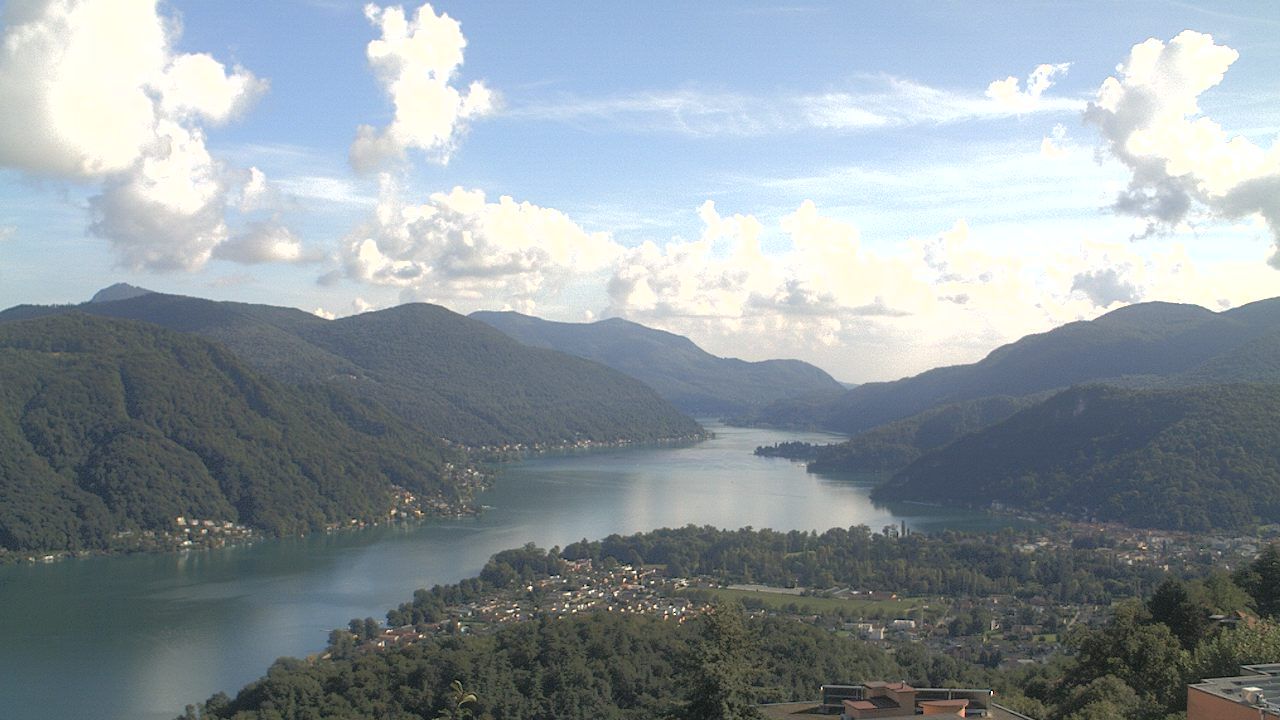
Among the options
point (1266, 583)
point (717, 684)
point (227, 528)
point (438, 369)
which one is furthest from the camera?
point (438, 369)

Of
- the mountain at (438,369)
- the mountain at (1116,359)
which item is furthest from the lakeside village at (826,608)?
the mountain at (438,369)

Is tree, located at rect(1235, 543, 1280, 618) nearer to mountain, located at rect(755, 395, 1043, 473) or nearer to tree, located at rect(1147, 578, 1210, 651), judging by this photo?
tree, located at rect(1147, 578, 1210, 651)

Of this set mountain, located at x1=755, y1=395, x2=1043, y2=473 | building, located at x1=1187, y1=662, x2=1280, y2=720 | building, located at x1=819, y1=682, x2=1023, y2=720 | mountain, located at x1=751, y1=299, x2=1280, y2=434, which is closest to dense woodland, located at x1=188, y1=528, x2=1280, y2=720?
building, located at x1=819, y1=682, x2=1023, y2=720

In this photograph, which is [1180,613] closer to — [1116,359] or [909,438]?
[909,438]

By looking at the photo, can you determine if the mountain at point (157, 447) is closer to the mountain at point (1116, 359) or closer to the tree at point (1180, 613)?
the tree at point (1180, 613)

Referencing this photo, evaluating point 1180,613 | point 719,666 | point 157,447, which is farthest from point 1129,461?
point 719,666

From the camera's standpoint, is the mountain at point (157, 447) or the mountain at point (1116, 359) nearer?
the mountain at point (157, 447)

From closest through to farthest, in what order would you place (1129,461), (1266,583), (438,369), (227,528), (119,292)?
(1266,583)
(227,528)
(1129,461)
(438,369)
(119,292)
